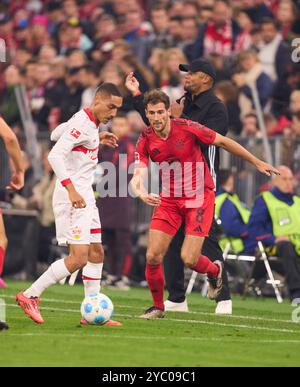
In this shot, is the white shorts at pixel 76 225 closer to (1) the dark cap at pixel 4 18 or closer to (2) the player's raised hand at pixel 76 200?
(2) the player's raised hand at pixel 76 200

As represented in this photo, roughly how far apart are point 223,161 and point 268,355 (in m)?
9.82

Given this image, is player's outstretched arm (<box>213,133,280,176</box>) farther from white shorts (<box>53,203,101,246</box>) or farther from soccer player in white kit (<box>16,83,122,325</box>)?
white shorts (<box>53,203,101,246</box>)

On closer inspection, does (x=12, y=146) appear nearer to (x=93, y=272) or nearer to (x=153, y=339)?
(x=153, y=339)

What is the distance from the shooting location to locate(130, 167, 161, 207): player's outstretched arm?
1294 cm

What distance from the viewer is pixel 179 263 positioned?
1502cm

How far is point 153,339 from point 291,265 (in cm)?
576

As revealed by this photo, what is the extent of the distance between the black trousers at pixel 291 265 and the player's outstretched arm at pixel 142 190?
3843mm

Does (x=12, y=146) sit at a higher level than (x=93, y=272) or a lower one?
higher

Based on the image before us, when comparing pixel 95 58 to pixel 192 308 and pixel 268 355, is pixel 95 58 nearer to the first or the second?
pixel 192 308

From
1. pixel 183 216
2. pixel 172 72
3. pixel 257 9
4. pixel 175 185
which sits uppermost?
pixel 257 9

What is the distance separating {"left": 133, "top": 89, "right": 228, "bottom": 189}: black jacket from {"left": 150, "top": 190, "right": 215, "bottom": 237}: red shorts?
0.82m

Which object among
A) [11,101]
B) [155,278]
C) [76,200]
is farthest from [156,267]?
[11,101]

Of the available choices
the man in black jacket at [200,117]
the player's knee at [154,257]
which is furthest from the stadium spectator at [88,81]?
the player's knee at [154,257]
